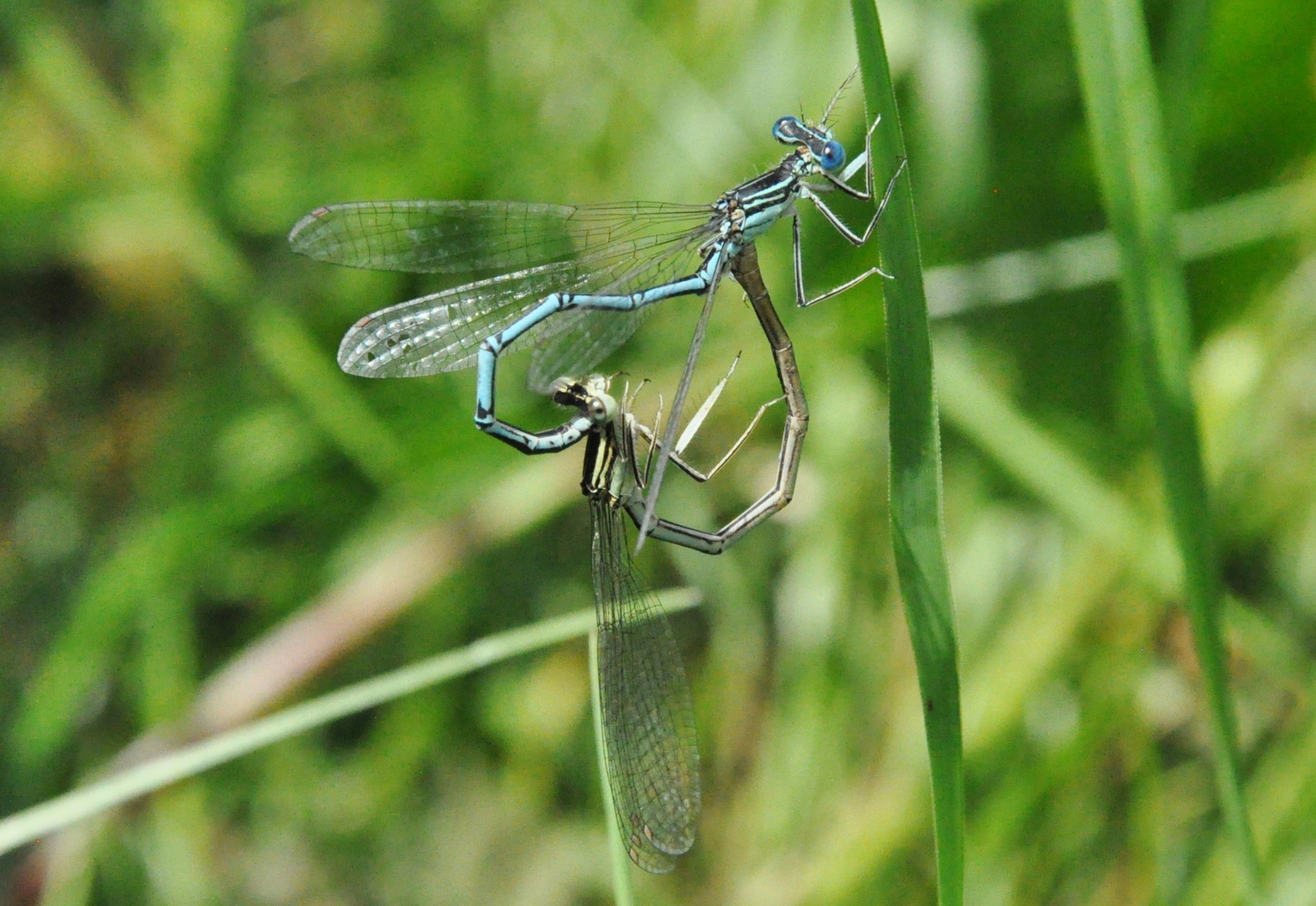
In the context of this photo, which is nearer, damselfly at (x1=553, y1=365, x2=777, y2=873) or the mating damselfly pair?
damselfly at (x1=553, y1=365, x2=777, y2=873)

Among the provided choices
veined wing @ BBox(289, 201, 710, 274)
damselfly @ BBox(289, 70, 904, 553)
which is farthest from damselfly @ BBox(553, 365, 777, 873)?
veined wing @ BBox(289, 201, 710, 274)

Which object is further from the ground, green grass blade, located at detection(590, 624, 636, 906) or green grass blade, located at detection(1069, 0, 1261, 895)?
green grass blade, located at detection(1069, 0, 1261, 895)

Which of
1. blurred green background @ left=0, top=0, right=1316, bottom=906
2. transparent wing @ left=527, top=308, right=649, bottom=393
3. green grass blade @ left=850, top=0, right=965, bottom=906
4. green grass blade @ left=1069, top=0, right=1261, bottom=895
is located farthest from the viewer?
blurred green background @ left=0, top=0, right=1316, bottom=906

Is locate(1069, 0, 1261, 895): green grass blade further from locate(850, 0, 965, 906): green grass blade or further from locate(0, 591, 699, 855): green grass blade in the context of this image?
locate(0, 591, 699, 855): green grass blade

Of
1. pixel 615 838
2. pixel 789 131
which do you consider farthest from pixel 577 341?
pixel 615 838

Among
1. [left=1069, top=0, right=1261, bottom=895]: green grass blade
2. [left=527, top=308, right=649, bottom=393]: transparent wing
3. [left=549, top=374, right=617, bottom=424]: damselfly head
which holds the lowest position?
[left=1069, top=0, right=1261, bottom=895]: green grass blade

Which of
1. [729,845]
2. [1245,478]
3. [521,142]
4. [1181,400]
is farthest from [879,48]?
[521,142]

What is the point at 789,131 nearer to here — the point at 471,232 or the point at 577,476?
the point at 471,232

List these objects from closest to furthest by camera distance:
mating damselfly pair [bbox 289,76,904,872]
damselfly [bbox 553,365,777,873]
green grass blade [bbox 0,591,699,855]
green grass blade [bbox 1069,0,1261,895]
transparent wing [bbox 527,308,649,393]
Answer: green grass blade [bbox 1069,0,1261,895] < green grass blade [bbox 0,591,699,855] < damselfly [bbox 553,365,777,873] < mating damselfly pair [bbox 289,76,904,872] < transparent wing [bbox 527,308,649,393]
